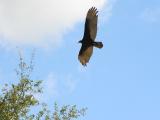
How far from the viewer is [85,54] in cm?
3872

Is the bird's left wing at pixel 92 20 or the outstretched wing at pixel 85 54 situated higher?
the bird's left wing at pixel 92 20

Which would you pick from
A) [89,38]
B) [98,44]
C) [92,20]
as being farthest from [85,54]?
[92,20]

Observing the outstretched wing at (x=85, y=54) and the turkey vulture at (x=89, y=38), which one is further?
the outstretched wing at (x=85, y=54)

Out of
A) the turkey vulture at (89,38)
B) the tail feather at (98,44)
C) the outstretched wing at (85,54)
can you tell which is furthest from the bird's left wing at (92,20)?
the outstretched wing at (85,54)

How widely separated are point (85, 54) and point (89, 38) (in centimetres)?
93

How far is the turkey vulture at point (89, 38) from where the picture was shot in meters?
37.6

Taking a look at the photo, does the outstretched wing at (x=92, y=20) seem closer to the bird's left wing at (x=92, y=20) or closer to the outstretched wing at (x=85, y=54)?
the bird's left wing at (x=92, y=20)

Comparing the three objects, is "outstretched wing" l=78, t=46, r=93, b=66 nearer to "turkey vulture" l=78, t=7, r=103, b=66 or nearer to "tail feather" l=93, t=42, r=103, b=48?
"turkey vulture" l=78, t=7, r=103, b=66

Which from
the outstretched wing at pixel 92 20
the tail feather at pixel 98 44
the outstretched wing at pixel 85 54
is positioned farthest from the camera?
the outstretched wing at pixel 85 54

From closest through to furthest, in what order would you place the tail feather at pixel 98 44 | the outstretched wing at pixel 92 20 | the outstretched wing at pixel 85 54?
the tail feather at pixel 98 44 → the outstretched wing at pixel 92 20 → the outstretched wing at pixel 85 54

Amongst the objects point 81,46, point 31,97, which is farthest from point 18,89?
point 81,46

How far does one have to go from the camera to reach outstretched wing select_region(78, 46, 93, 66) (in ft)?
126

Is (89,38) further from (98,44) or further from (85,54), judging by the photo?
(98,44)

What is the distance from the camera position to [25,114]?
50.5 m
